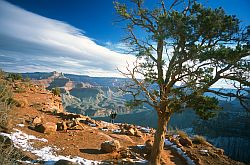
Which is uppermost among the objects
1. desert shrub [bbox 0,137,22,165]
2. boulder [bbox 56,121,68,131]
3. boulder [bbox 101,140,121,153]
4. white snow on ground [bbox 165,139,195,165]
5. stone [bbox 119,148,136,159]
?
desert shrub [bbox 0,137,22,165]

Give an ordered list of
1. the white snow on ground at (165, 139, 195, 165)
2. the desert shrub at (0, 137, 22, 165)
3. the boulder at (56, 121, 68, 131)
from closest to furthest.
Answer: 1. the desert shrub at (0, 137, 22, 165)
2. the white snow on ground at (165, 139, 195, 165)
3. the boulder at (56, 121, 68, 131)

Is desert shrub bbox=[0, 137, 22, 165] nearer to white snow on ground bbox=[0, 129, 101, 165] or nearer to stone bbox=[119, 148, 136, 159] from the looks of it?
white snow on ground bbox=[0, 129, 101, 165]

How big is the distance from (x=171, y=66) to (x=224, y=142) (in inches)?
2763

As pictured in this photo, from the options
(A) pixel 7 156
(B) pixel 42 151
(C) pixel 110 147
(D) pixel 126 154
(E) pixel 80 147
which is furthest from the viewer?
(E) pixel 80 147

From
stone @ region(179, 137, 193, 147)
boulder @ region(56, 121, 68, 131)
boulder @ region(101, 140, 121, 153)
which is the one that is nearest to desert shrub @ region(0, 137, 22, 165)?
boulder @ region(101, 140, 121, 153)

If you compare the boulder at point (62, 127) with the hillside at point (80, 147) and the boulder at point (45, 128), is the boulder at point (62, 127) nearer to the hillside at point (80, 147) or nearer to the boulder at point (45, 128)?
the hillside at point (80, 147)

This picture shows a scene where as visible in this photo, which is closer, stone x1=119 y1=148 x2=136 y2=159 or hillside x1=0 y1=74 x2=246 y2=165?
hillside x1=0 y1=74 x2=246 y2=165

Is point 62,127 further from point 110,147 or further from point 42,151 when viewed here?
point 42,151

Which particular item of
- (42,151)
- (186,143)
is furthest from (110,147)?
(186,143)

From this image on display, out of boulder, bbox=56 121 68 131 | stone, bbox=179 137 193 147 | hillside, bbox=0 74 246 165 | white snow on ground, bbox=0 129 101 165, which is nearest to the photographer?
white snow on ground, bbox=0 129 101 165

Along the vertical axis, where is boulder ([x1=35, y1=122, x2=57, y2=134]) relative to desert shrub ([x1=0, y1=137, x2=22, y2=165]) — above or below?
below

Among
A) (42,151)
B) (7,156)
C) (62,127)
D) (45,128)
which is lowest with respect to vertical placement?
(42,151)

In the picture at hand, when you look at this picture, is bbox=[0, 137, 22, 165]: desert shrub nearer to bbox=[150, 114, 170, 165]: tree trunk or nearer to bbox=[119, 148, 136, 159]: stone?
bbox=[119, 148, 136, 159]: stone

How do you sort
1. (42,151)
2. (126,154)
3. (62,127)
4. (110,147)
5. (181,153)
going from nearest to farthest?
(42,151) → (126,154) → (110,147) → (62,127) → (181,153)
